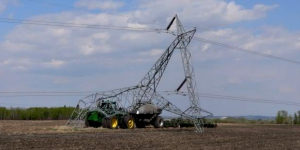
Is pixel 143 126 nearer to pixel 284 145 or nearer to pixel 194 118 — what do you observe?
pixel 194 118

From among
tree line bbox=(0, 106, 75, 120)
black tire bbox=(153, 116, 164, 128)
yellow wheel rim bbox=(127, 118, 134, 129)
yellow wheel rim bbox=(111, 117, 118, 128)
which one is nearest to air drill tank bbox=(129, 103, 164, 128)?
black tire bbox=(153, 116, 164, 128)

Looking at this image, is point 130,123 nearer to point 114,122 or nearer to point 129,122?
point 129,122

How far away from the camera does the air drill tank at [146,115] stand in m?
47.4

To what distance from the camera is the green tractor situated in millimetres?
44188

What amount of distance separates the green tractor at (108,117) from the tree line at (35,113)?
28.1m

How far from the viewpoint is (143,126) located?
48875 mm

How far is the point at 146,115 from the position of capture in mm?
48031

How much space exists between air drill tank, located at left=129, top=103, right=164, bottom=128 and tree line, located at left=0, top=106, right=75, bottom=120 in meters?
28.7

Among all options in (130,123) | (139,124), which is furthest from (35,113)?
(130,123)

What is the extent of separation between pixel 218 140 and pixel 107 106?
48.7 ft

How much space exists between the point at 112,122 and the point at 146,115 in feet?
16.3

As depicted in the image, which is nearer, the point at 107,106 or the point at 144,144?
the point at 144,144

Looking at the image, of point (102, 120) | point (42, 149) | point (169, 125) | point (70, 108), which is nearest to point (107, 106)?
point (102, 120)

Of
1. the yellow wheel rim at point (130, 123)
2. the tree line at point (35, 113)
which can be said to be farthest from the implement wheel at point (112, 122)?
the tree line at point (35, 113)
